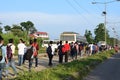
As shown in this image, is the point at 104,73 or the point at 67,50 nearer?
the point at 104,73

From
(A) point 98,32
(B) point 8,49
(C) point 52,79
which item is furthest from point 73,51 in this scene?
(A) point 98,32

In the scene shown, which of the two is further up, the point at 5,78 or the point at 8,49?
the point at 8,49

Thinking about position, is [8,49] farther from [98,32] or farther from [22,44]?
[98,32]

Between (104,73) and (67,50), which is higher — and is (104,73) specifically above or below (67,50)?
below

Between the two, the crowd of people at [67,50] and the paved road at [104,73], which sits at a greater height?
the crowd of people at [67,50]

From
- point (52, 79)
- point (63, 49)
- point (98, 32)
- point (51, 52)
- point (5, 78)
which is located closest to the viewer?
point (52, 79)

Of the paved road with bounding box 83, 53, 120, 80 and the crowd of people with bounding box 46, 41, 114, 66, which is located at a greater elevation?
the crowd of people with bounding box 46, 41, 114, 66

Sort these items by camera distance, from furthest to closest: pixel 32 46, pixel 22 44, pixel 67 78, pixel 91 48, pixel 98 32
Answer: pixel 98 32, pixel 91 48, pixel 22 44, pixel 32 46, pixel 67 78

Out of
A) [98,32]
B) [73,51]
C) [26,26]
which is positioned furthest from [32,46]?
[26,26]

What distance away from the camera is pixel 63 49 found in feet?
96.8

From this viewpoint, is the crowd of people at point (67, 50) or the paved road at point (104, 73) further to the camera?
the crowd of people at point (67, 50)

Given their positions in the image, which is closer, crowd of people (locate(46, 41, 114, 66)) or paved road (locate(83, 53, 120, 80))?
paved road (locate(83, 53, 120, 80))

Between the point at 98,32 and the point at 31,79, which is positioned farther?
the point at 98,32

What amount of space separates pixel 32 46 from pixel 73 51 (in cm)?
1575
